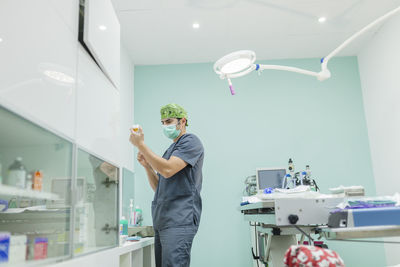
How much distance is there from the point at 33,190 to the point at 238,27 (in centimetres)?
294

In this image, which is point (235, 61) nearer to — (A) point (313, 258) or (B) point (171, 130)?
(B) point (171, 130)

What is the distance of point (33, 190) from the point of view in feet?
4.24

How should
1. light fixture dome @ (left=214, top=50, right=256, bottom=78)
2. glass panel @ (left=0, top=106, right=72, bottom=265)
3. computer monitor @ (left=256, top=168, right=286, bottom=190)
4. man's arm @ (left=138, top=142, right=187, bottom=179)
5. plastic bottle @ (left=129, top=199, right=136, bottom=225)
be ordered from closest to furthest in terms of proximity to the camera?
glass panel @ (left=0, top=106, right=72, bottom=265) < man's arm @ (left=138, top=142, right=187, bottom=179) < light fixture dome @ (left=214, top=50, right=256, bottom=78) < computer monitor @ (left=256, top=168, right=286, bottom=190) < plastic bottle @ (left=129, top=199, right=136, bottom=225)

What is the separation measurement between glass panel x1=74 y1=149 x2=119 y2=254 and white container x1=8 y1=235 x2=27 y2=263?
319 mm

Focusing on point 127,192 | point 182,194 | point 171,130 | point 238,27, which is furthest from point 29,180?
point 238,27

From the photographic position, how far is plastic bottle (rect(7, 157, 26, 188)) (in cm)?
115

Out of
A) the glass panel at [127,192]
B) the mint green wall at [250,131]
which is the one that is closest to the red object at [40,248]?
the glass panel at [127,192]

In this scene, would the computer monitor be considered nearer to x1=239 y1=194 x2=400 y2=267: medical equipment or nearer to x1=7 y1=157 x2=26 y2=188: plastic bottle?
x1=239 y1=194 x2=400 y2=267: medical equipment

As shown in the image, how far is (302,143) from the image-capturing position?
13.9 ft

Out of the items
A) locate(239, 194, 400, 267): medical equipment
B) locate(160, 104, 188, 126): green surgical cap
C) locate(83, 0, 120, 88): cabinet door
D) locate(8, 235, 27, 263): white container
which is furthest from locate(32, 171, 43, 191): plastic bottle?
locate(160, 104, 188, 126): green surgical cap

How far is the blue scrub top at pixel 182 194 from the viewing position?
6.69ft

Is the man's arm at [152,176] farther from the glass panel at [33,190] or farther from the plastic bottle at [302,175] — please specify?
the plastic bottle at [302,175]

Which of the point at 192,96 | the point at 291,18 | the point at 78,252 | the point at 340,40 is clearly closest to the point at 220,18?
the point at 291,18

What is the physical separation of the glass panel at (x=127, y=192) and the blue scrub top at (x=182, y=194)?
5.22ft
